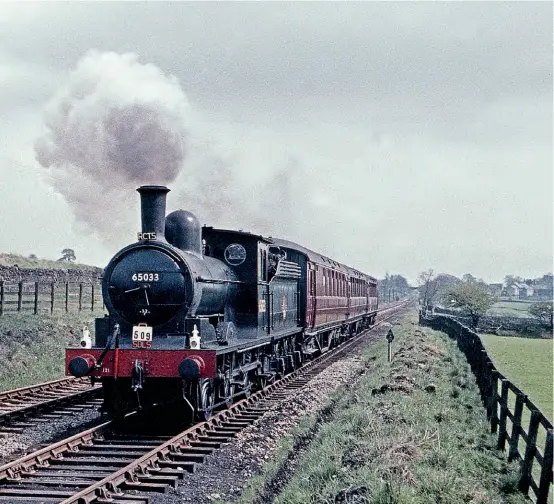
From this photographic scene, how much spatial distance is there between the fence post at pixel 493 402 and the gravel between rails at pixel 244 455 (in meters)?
2.92

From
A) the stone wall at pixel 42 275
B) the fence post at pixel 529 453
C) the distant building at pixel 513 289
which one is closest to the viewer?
the fence post at pixel 529 453

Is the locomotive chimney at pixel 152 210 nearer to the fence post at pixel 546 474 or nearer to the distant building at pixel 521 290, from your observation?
the fence post at pixel 546 474

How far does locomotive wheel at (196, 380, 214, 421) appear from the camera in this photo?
10.5m

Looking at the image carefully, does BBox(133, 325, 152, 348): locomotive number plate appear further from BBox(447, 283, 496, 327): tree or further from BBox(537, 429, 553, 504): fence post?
BBox(447, 283, 496, 327): tree

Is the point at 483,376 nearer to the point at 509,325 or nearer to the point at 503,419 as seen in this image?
the point at 503,419

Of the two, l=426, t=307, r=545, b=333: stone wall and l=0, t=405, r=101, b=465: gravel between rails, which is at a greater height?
l=426, t=307, r=545, b=333: stone wall

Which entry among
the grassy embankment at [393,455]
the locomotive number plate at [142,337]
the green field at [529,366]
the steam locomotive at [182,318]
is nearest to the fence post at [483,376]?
the grassy embankment at [393,455]

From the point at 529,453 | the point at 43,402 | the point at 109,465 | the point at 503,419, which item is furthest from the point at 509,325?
the point at 109,465

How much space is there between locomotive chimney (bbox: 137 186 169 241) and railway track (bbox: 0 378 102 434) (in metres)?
3.54

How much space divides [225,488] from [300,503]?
1498 mm

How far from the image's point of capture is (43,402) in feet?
40.3

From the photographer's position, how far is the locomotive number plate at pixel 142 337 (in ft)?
34.2

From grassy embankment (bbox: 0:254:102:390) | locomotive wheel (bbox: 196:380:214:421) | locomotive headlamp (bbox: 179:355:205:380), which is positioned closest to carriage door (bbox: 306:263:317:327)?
grassy embankment (bbox: 0:254:102:390)

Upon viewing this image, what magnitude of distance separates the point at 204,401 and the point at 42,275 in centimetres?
2400
